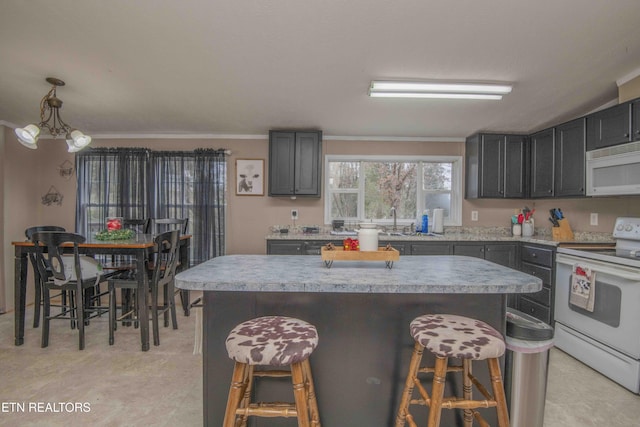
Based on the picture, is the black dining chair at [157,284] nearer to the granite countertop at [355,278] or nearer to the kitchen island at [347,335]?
the granite countertop at [355,278]

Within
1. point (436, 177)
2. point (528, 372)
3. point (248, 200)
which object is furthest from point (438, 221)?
point (528, 372)

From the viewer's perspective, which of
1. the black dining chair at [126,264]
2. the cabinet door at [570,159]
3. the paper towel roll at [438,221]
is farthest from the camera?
the paper towel roll at [438,221]

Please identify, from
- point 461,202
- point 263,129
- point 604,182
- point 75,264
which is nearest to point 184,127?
point 263,129

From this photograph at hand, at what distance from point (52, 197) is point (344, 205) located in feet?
12.9

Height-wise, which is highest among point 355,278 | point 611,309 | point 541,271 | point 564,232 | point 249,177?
point 249,177

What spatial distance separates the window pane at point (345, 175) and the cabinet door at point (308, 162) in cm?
47

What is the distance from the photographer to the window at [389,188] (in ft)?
13.7

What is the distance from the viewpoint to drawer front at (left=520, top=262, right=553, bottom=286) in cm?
294

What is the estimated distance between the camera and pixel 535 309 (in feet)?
10.1

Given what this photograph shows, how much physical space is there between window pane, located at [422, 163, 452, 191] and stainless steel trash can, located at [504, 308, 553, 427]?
2.93 meters

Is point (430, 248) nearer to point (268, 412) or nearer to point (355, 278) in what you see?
point (355, 278)

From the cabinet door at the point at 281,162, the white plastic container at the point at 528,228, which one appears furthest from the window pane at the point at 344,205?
the white plastic container at the point at 528,228

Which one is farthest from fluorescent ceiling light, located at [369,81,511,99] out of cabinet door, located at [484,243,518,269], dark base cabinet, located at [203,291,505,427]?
cabinet door, located at [484,243,518,269]

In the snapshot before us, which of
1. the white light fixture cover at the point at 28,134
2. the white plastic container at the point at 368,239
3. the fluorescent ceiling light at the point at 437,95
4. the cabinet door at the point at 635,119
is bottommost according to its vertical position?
the white plastic container at the point at 368,239
